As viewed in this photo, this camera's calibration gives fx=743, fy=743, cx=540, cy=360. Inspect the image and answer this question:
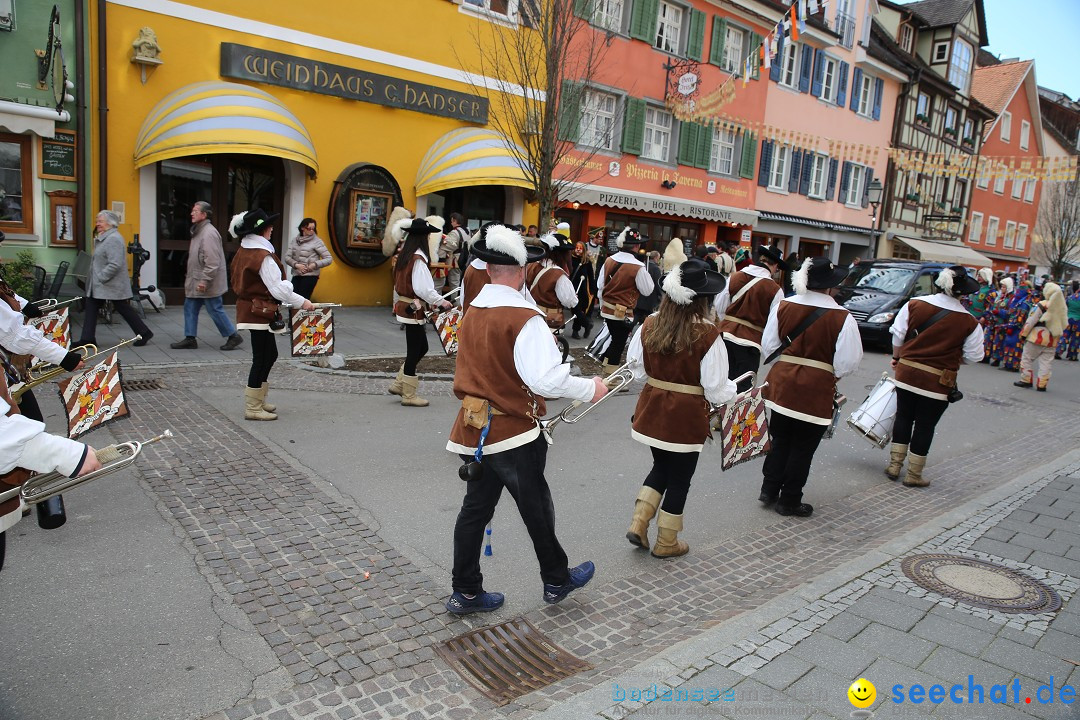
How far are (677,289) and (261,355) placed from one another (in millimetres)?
4214

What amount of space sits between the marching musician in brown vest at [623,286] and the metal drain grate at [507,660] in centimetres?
596

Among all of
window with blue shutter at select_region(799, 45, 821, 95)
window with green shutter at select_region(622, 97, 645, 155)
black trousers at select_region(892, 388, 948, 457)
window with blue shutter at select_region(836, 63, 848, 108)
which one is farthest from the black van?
window with blue shutter at select_region(836, 63, 848, 108)

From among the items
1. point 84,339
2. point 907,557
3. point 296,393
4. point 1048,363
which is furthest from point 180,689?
point 1048,363

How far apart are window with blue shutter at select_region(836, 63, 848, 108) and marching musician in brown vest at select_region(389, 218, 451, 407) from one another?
23.9 metres

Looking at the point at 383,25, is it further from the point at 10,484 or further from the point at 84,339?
the point at 10,484

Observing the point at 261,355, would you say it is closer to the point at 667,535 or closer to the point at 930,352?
the point at 667,535

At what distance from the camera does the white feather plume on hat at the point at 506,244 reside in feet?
11.8

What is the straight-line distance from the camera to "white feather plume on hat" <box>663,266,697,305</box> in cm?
420

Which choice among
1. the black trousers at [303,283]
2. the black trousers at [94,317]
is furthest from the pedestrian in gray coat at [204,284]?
the black trousers at [303,283]

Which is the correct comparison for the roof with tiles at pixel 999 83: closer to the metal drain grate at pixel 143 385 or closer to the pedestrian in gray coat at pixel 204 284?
the pedestrian in gray coat at pixel 204 284

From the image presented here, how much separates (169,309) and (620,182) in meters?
12.0

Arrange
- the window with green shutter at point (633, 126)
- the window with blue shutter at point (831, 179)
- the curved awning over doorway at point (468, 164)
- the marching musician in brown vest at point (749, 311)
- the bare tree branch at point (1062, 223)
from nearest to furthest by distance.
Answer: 1. the marching musician in brown vest at point (749, 311)
2. the curved awning over doorway at point (468, 164)
3. the window with green shutter at point (633, 126)
4. the window with blue shutter at point (831, 179)
5. the bare tree branch at point (1062, 223)

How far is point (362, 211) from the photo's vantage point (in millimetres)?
14406

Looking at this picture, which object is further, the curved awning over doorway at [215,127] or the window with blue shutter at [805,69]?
the window with blue shutter at [805,69]
